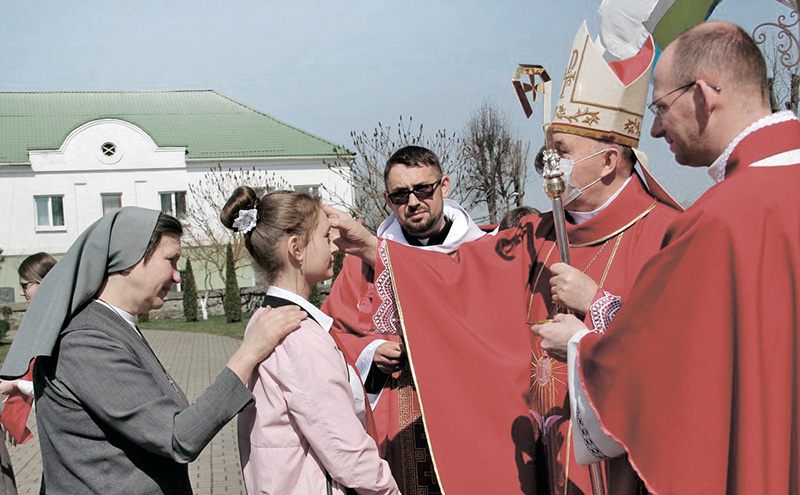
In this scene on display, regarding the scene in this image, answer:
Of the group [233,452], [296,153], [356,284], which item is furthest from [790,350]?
[296,153]

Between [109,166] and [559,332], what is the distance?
111 feet

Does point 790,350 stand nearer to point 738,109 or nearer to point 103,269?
point 738,109

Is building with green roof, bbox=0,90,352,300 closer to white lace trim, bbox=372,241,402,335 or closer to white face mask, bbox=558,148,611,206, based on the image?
white lace trim, bbox=372,241,402,335

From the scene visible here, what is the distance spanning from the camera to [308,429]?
2430 millimetres

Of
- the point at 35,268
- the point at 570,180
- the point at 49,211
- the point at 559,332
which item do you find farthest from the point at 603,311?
the point at 49,211

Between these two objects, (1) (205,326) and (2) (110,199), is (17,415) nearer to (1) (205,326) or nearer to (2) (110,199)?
(1) (205,326)

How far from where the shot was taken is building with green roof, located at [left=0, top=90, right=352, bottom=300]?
32.5 meters

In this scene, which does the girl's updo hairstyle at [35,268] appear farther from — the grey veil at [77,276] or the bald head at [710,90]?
the bald head at [710,90]

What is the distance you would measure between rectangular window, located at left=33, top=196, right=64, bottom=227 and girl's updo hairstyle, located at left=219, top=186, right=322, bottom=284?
33.5 m

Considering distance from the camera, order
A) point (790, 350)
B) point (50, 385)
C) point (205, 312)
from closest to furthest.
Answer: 1. point (790, 350)
2. point (50, 385)
3. point (205, 312)

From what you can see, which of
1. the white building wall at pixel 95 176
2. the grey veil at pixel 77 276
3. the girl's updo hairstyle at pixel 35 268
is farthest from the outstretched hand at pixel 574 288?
the white building wall at pixel 95 176

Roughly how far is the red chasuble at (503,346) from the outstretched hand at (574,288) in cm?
30

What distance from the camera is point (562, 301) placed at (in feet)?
8.70

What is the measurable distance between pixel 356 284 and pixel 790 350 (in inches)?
94.5
